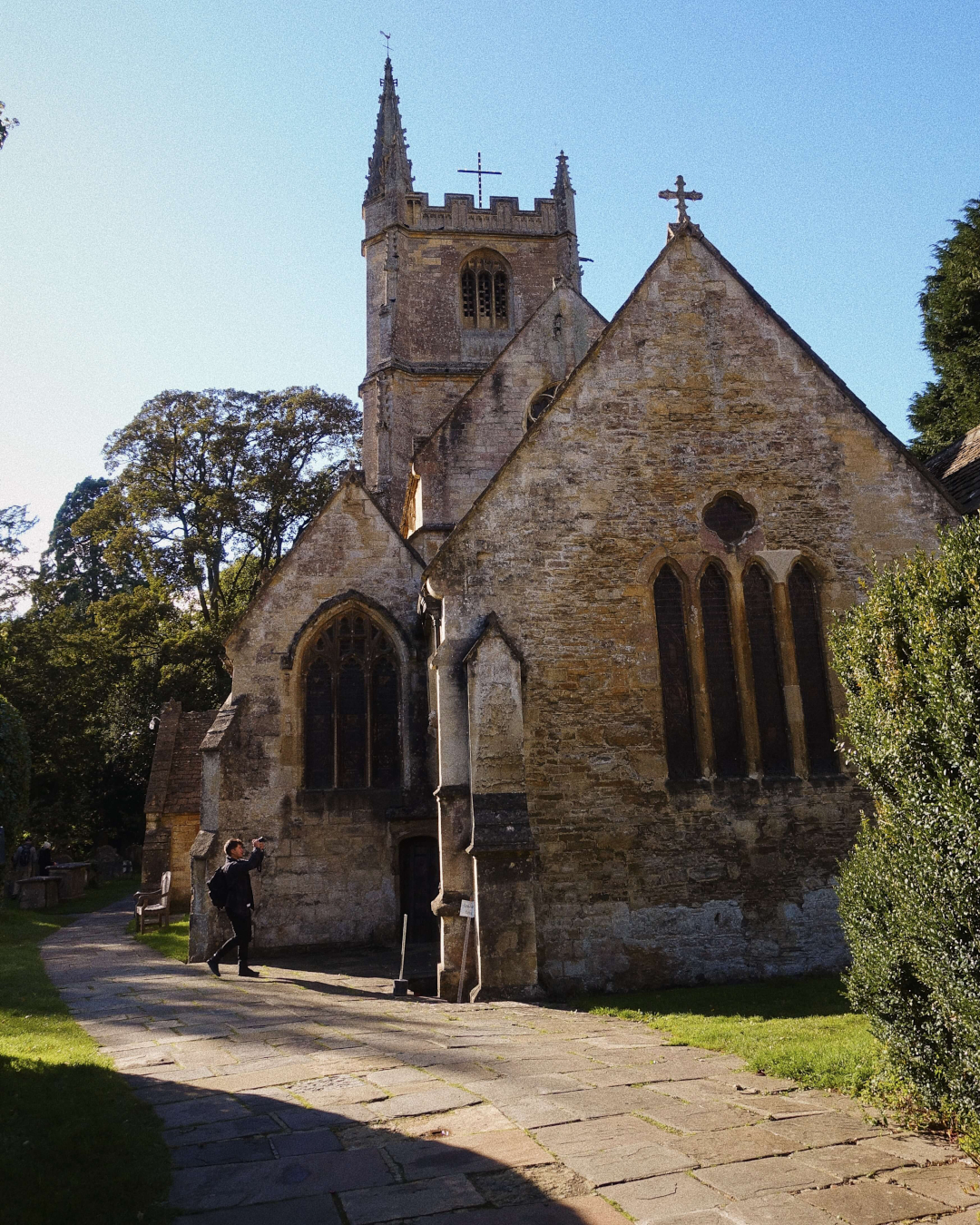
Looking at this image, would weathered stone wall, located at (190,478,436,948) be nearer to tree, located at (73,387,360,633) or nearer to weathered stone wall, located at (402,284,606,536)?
weathered stone wall, located at (402,284,606,536)

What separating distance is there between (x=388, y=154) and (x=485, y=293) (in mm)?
6380

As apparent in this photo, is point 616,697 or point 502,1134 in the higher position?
point 616,697

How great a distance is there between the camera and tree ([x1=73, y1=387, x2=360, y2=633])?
34.7 m

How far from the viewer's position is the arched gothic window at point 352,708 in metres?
15.6

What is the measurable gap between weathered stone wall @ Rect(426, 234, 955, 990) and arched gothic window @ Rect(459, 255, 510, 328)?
17337 millimetres

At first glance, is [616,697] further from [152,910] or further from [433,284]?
[433,284]

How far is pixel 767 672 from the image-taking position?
12.0 metres

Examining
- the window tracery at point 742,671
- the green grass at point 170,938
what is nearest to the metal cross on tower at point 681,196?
the window tracery at point 742,671

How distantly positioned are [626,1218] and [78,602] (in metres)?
50.0

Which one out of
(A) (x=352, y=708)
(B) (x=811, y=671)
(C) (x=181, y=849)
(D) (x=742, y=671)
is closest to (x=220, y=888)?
(A) (x=352, y=708)

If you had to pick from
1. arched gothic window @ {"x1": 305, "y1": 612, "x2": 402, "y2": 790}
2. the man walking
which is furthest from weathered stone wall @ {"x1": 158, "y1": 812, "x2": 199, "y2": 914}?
the man walking

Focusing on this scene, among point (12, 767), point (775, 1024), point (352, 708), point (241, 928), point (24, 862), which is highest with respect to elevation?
point (352, 708)

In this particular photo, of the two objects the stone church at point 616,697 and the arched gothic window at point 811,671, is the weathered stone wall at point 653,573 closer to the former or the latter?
the stone church at point 616,697

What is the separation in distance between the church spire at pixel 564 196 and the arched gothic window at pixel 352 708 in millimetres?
20679
